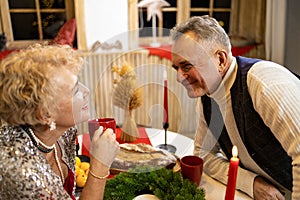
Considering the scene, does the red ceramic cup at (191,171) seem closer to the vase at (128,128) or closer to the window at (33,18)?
the vase at (128,128)

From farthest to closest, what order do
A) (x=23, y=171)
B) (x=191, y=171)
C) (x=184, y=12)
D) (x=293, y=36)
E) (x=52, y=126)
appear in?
(x=184, y=12) → (x=293, y=36) → (x=191, y=171) → (x=52, y=126) → (x=23, y=171)

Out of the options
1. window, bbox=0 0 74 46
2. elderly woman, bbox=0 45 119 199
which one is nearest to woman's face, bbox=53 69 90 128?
elderly woman, bbox=0 45 119 199

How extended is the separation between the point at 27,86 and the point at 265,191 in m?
0.83

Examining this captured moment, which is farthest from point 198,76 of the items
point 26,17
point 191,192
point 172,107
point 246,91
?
point 26,17

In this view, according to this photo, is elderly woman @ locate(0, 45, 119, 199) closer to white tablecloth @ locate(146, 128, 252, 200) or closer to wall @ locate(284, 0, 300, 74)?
white tablecloth @ locate(146, 128, 252, 200)

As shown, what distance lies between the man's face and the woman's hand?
384mm

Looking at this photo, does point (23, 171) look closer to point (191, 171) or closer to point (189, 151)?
point (191, 171)

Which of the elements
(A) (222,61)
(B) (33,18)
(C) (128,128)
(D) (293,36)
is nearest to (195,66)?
(A) (222,61)

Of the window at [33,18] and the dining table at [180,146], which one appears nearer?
the dining table at [180,146]

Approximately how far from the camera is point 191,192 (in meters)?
1.02

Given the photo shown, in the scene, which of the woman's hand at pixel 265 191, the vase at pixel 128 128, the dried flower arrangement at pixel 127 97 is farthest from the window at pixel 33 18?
the woman's hand at pixel 265 191

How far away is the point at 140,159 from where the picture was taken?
1.29m

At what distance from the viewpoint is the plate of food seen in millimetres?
1252

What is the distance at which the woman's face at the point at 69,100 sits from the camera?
3.17ft
